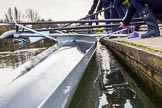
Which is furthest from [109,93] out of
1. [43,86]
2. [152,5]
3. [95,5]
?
[95,5]

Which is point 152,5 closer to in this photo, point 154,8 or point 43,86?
point 154,8

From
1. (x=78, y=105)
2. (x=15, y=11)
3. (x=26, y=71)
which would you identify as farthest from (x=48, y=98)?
(x=15, y=11)

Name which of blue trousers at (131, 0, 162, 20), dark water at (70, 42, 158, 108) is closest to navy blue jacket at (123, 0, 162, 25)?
blue trousers at (131, 0, 162, 20)

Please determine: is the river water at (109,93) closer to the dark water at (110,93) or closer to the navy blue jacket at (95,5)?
the dark water at (110,93)

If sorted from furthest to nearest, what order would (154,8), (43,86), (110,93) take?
(154,8)
(110,93)
(43,86)

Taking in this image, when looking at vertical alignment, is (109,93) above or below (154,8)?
below

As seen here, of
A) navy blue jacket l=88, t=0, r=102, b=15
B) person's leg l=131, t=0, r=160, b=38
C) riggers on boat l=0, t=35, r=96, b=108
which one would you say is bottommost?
riggers on boat l=0, t=35, r=96, b=108

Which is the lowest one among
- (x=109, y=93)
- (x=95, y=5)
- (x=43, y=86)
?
(x=109, y=93)

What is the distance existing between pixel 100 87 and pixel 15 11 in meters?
55.4

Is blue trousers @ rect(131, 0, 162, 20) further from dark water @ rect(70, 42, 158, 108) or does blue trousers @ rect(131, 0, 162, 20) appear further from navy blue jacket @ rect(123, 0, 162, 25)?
dark water @ rect(70, 42, 158, 108)

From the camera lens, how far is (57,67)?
2.37 metres

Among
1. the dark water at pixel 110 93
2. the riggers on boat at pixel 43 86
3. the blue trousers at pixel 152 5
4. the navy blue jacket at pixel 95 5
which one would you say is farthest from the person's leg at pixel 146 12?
the navy blue jacket at pixel 95 5

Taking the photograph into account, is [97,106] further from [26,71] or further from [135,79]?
[135,79]

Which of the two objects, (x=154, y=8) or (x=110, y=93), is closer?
(x=110, y=93)
